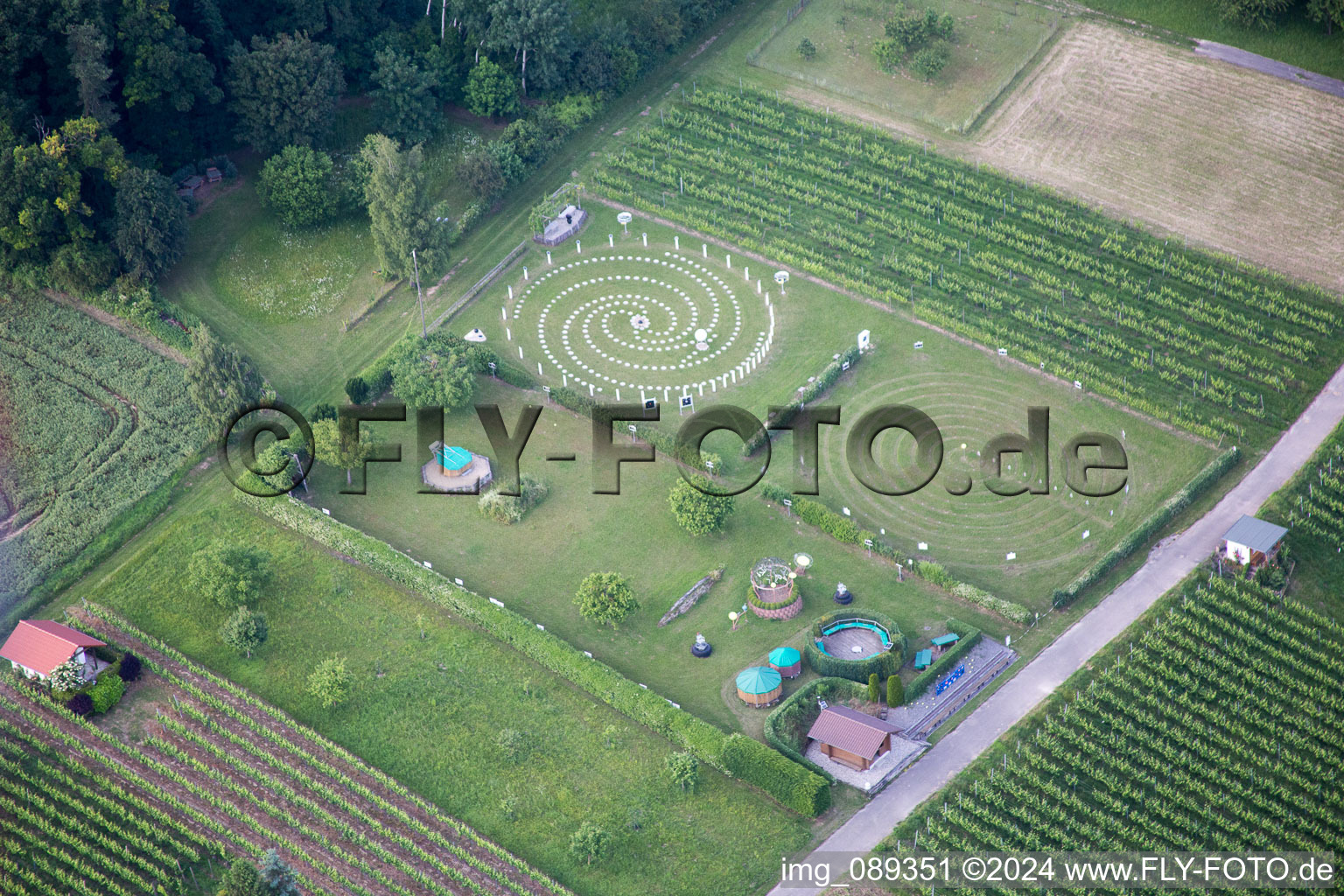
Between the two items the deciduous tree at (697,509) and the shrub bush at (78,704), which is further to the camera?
the deciduous tree at (697,509)

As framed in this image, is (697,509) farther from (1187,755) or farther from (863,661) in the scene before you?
(1187,755)

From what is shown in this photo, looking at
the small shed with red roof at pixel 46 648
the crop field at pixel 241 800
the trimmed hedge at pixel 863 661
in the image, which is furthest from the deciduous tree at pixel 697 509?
the small shed with red roof at pixel 46 648

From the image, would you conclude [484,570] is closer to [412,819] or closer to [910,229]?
[412,819]

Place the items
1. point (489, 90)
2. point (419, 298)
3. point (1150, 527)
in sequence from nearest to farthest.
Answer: point (1150, 527), point (419, 298), point (489, 90)

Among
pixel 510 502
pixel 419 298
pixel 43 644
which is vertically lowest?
pixel 43 644

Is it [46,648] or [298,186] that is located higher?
[298,186]

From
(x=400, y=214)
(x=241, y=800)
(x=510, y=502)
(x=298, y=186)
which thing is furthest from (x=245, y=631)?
(x=298, y=186)

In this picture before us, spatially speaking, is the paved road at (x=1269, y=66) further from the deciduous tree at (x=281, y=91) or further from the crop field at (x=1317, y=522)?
the deciduous tree at (x=281, y=91)
